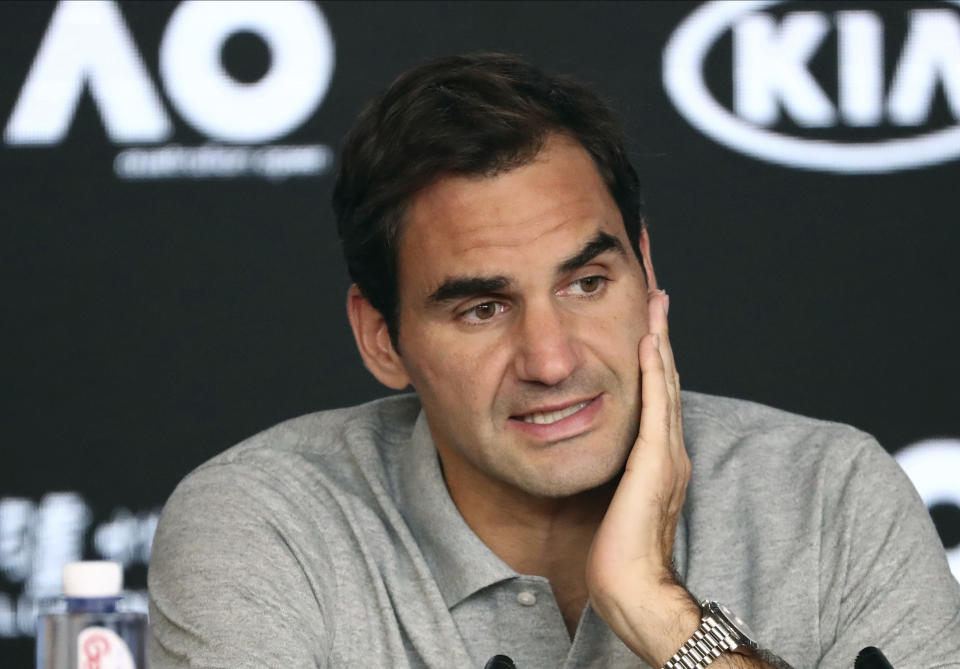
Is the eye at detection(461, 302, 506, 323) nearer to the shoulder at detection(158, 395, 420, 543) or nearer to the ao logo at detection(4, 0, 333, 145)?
the shoulder at detection(158, 395, 420, 543)

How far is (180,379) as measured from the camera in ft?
10.6

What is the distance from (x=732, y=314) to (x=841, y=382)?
0.27 meters

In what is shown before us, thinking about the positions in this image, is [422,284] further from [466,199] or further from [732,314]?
[732,314]

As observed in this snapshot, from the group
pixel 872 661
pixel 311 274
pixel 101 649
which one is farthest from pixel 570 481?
pixel 311 274

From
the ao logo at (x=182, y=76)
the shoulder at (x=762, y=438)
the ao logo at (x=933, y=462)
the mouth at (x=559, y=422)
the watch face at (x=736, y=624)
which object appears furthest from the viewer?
the ao logo at (x=182, y=76)

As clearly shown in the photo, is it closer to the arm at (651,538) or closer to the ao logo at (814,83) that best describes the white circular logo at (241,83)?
the ao logo at (814,83)

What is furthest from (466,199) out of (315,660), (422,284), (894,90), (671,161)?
(894,90)

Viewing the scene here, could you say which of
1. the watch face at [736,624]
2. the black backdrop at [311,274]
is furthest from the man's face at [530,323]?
the black backdrop at [311,274]

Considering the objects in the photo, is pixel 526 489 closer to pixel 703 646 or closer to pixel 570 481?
pixel 570 481

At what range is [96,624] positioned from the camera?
1282 millimetres

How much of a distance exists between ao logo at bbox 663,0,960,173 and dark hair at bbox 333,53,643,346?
37.9 inches

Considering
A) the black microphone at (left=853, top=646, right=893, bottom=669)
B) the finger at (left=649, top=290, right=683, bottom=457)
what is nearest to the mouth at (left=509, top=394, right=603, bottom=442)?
the finger at (left=649, top=290, right=683, bottom=457)

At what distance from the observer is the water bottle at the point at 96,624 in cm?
128

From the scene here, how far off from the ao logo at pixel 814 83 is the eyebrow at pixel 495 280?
1.19 m
